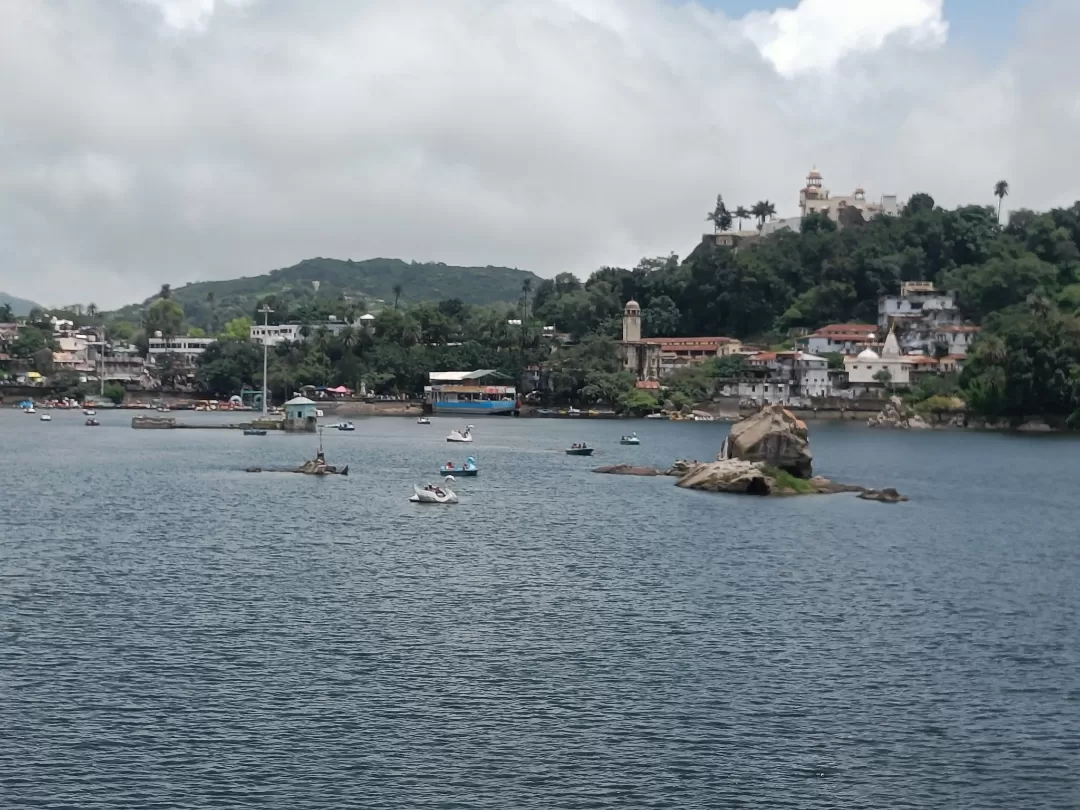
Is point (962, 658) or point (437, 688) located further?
point (962, 658)

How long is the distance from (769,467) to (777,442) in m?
1.64

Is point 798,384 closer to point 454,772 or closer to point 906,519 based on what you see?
point 906,519

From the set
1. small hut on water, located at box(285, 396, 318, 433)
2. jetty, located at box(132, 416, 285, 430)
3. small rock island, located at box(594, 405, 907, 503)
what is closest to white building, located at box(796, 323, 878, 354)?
small hut on water, located at box(285, 396, 318, 433)

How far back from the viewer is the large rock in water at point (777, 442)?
269ft

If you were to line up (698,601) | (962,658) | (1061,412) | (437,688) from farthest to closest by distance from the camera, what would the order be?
(1061,412), (698,601), (962,658), (437,688)

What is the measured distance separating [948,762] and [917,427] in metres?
141

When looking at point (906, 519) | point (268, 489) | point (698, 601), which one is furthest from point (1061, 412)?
point (698, 601)

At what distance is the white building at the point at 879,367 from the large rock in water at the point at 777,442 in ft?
319

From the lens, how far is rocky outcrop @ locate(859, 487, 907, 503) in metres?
79.4

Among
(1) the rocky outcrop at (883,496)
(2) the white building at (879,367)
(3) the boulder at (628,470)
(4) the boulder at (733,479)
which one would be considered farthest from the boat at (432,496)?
(2) the white building at (879,367)

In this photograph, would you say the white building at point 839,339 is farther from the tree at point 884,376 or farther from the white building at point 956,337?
the tree at point 884,376

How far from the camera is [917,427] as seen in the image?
166625mm

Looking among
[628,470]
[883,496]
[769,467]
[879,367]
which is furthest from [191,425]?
[883,496]

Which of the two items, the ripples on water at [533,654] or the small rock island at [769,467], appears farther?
the small rock island at [769,467]
